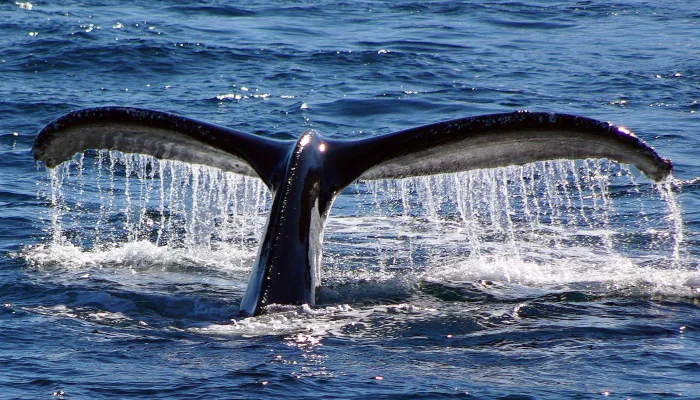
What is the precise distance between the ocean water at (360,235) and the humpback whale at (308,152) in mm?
160

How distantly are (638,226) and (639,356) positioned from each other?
4498 mm

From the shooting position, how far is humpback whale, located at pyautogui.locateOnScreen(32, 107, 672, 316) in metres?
6.92

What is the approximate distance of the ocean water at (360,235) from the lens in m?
6.20

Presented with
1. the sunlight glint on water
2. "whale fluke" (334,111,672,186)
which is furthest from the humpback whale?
the sunlight glint on water

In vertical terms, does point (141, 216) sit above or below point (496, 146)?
below

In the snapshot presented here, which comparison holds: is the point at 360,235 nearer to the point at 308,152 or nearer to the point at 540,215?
the point at 540,215

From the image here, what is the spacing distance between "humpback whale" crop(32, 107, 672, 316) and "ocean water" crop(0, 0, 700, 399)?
0.52 ft

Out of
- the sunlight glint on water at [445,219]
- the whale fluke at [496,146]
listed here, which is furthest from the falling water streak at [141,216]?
the whale fluke at [496,146]

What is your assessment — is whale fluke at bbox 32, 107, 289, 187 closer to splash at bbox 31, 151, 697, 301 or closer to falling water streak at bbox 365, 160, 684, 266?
splash at bbox 31, 151, 697, 301

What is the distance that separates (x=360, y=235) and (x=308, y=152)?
10.2 ft

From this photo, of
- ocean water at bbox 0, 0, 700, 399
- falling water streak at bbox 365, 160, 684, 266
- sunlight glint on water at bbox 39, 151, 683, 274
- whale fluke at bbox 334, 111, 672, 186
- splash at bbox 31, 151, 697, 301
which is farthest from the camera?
falling water streak at bbox 365, 160, 684, 266

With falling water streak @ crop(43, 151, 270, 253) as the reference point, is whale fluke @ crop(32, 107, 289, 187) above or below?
above

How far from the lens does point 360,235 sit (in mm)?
10523

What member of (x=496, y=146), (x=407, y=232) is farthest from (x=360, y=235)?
(x=496, y=146)
